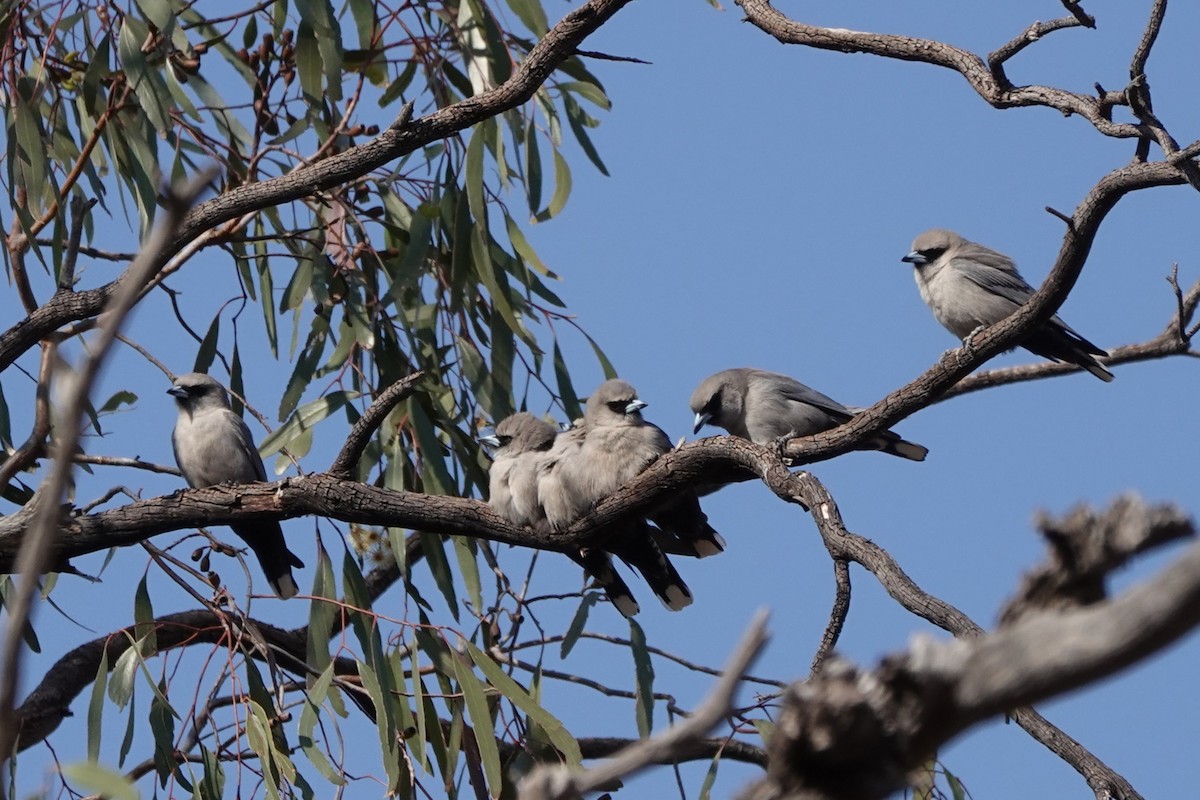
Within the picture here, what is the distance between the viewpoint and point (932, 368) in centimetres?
415

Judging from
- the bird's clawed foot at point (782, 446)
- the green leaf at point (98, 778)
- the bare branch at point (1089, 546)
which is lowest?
the bare branch at point (1089, 546)

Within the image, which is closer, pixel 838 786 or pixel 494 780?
pixel 838 786

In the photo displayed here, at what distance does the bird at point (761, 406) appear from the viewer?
6.41m

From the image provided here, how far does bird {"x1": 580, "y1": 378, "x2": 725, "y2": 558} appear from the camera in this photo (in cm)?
534

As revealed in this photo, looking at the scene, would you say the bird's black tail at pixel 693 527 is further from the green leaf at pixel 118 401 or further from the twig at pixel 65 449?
the twig at pixel 65 449

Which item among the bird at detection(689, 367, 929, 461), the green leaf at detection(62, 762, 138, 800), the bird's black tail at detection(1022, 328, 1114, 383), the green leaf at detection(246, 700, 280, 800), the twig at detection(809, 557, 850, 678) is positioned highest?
the bird at detection(689, 367, 929, 461)

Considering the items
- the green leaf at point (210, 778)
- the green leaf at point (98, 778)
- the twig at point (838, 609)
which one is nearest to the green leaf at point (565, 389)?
the green leaf at point (210, 778)

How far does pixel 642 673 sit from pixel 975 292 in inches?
91.2

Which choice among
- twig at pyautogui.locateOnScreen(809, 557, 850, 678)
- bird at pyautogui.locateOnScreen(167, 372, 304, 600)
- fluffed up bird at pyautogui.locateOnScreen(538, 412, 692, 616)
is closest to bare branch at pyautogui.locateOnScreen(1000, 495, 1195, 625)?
twig at pyautogui.locateOnScreen(809, 557, 850, 678)

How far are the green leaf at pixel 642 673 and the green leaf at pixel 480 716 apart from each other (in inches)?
37.1

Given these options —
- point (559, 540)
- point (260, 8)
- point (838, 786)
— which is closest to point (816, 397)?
point (559, 540)

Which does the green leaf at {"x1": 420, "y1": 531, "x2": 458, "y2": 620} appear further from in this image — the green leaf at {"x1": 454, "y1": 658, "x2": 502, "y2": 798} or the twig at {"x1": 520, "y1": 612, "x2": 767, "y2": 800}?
the twig at {"x1": 520, "y1": 612, "x2": 767, "y2": 800}

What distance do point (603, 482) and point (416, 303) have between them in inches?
55.6

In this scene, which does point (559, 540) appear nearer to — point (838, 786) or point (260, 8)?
point (260, 8)
